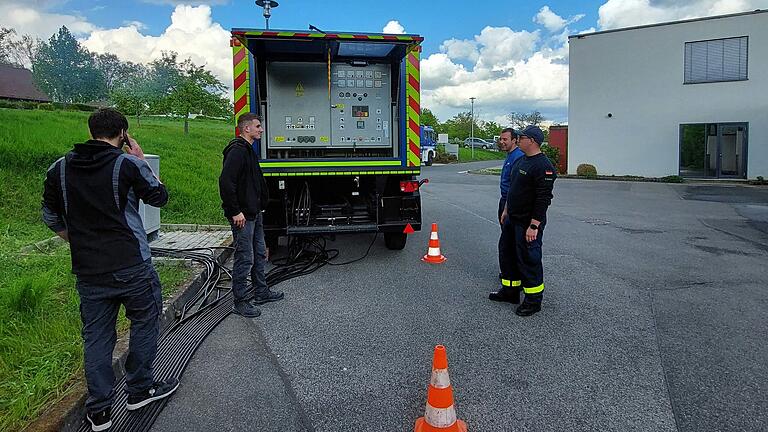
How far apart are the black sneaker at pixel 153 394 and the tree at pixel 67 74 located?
189ft

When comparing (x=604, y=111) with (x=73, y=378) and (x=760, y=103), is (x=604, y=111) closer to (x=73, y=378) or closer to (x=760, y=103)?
(x=760, y=103)

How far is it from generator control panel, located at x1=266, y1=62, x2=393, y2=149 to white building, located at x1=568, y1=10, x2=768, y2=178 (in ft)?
69.6

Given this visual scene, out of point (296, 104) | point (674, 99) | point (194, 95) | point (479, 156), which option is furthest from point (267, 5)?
point (479, 156)

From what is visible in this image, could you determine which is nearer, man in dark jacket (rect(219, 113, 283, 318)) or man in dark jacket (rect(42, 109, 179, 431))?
man in dark jacket (rect(42, 109, 179, 431))

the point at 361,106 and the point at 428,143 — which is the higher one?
the point at 428,143

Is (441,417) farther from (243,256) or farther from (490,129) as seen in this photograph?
(490,129)

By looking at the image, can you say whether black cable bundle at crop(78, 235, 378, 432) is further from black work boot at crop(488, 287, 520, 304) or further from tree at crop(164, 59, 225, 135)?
tree at crop(164, 59, 225, 135)

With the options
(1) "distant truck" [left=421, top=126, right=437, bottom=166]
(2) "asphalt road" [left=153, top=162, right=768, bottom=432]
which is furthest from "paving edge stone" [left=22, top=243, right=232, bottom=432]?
(1) "distant truck" [left=421, top=126, right=437, bottom=166]

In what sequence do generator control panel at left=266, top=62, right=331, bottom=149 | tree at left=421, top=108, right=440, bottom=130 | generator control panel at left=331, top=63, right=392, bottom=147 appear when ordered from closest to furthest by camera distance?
generator control panel at left=266, top=62, right=331, bottom=149, generator control panel at left=331, top=63, right=392, bottom=147, tree at left=421, top=108, right=440, bottom=130

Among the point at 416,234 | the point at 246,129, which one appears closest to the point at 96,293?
the point at 246,129

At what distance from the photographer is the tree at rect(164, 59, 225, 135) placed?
82.9 feet

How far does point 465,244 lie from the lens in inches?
344

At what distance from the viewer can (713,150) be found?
24.2 m

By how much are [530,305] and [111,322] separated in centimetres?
355
